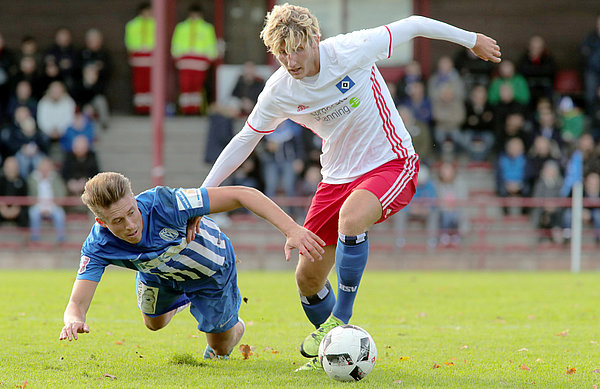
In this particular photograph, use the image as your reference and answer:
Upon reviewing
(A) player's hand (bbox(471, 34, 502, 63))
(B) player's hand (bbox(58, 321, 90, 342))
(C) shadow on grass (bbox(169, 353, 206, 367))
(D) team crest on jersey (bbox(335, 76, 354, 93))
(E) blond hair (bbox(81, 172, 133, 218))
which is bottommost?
(C) shadow on grass (bbox(169, 353, 206, 367))

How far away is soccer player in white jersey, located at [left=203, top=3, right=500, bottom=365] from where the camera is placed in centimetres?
522

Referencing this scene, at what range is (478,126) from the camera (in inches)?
621

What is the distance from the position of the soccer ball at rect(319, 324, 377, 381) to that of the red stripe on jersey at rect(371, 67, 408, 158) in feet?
4.46

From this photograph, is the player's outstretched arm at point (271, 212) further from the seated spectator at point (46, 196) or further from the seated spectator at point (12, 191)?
the seated spectator at point (12, 191)

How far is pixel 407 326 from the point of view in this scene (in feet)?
24.3

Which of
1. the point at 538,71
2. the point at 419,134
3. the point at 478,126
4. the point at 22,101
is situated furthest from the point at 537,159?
the point at 22,101

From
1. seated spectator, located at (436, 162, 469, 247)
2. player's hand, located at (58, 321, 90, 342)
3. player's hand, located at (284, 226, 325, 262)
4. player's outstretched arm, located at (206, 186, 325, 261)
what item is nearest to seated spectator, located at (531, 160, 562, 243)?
seated spectator, located at (436, 162, 469, 247)

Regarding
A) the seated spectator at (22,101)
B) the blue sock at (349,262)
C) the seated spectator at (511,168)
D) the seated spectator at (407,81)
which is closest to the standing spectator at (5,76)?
the seated spectator at (22,101)

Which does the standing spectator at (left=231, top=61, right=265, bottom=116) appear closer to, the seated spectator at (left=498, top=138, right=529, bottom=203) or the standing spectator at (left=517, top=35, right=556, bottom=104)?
the seated spectator at (left=498, top=138, right=529, bottom=203)

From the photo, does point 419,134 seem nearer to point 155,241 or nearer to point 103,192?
point 155,241

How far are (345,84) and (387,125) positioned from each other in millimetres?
424

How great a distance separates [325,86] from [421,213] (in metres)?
9.08

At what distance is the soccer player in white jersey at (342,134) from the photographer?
17.1 ft

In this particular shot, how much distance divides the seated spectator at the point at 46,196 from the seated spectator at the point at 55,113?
85 cm
